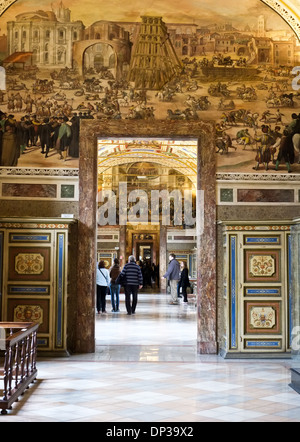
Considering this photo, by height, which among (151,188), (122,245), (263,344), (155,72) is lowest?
(263,344)

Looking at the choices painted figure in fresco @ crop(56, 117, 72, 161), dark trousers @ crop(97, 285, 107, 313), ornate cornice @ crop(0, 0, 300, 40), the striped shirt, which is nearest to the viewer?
painted figure in fresco @ crop(56, 117, 72, 161)

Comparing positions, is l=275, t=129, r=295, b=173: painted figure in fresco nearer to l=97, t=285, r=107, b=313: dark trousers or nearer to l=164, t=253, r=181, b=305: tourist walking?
l=97, t=285, r=107, b=313: dark trousers

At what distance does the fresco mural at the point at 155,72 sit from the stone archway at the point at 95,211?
19 centimetres

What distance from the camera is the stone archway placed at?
11461 mm

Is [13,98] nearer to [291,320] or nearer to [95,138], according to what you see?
[95,138]

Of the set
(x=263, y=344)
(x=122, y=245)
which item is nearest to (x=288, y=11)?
(x=263, y=344)

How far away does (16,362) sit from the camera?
7.52m

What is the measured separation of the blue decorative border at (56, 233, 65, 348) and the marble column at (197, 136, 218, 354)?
99.0 inches

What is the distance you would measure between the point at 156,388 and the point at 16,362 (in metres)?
1.91

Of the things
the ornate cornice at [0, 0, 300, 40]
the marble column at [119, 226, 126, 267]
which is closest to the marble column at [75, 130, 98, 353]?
the ornate cornice at [0, 0, 300, 40]

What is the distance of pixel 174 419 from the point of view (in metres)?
6.52

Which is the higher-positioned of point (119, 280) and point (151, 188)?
point (151, 188)

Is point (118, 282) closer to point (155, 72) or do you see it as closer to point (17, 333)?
point (155, 72)

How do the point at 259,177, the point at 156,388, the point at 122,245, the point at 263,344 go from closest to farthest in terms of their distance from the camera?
the point at 156,388 → the point at 263,344 → the point at 259,177 → the point at 122,245
